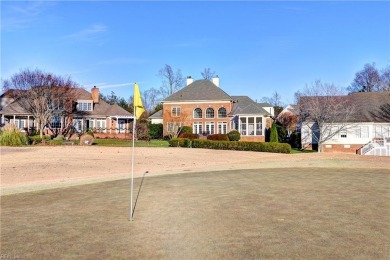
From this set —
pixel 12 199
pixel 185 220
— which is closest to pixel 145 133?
pixel 12 199

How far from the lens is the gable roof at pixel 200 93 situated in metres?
52.8

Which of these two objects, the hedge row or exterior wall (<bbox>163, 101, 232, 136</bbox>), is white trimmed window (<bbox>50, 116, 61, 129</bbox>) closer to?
exterior wall (<bbox>163, 101, 232, 136</bbox>)

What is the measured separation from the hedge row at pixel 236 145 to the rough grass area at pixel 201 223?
1870 centimetres

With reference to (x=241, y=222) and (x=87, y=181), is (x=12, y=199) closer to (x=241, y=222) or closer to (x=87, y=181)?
(x=87, y=181)

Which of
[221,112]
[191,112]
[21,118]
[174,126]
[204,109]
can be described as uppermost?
[204,109]

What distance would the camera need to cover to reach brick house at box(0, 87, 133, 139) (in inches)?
1987

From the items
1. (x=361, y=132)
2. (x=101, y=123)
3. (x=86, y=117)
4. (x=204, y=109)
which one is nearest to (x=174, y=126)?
(x=204, y=109)

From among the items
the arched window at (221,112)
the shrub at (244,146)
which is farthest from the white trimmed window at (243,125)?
the shrub at (244,146)

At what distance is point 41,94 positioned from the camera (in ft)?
143

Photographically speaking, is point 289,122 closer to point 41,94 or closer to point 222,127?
point 222,127

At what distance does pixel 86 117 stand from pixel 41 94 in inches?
394

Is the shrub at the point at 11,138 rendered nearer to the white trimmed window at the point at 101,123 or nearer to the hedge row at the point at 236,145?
the hedge row at the point at 236,145

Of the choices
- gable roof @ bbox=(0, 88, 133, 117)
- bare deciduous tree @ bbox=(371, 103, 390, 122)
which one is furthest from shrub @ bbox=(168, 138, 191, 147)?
bare deciduous tree @ bbox=(371, 103, 390, 122)

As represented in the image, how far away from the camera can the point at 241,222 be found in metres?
7.03
